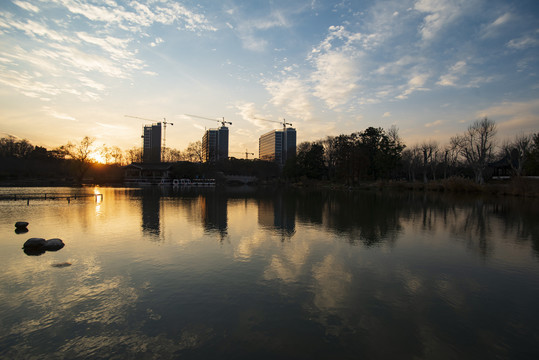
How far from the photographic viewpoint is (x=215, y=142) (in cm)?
12100

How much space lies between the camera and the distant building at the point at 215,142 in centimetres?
8112

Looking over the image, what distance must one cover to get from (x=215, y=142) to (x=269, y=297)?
118648 mm

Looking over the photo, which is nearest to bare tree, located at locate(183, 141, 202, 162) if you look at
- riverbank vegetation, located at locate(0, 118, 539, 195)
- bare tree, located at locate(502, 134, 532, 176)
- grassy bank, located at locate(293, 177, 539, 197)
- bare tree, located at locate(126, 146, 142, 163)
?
riverbank vegetation, located at locate(0, 118, 539, 195)

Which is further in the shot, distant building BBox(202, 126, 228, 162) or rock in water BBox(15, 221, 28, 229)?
distant building BBox(202, 126, 228, 162)

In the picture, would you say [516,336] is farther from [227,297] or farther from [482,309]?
[227,297]

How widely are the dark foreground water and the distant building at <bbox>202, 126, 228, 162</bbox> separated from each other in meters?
70.0

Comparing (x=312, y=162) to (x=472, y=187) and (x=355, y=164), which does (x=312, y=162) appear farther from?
(x=472, y=187)

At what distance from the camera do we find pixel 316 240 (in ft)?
37.1

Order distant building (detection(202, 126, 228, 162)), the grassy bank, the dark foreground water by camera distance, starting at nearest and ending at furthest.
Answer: the dark foreground water → the grassy bank → distant building (detection(202, 126, 228, 162))

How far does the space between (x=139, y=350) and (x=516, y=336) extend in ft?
19.8

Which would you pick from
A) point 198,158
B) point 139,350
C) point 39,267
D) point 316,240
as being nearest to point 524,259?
point 316,240

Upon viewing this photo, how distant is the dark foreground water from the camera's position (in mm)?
4375

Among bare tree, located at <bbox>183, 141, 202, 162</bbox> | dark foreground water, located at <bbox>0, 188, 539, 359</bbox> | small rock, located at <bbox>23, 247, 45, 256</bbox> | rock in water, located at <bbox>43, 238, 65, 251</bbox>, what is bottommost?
dark foreground water, located at <bbox>0, 188, 539, 359</bbox>

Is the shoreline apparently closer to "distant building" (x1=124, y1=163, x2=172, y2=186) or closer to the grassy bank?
the grassy bank
